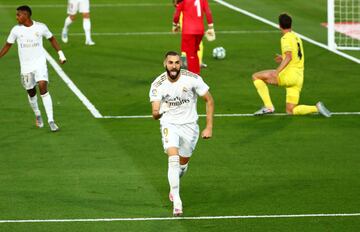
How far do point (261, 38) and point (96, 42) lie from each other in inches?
193

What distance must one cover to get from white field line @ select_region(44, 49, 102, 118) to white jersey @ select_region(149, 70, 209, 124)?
7.35m

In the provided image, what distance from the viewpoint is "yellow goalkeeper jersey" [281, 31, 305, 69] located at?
23.5 m

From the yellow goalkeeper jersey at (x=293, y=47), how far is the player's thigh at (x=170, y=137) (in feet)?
23.8

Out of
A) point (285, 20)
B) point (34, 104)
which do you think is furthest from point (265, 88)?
point (34, 104)

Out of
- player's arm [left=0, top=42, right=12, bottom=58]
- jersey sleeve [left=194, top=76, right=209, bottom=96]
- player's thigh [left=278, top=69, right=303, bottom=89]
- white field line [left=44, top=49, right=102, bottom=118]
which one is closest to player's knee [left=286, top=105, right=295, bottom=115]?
player's thigh [left=278, top=69, right=303, bottom=89]

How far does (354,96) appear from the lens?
26172 mm

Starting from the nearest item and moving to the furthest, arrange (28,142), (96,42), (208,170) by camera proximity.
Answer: (208,170)
(28,142)
(96,42)

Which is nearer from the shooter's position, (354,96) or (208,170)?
(208,170)

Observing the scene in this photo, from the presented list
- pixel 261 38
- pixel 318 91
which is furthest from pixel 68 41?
pixel 318 91

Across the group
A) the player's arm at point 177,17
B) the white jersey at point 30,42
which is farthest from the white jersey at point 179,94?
the player's arm at point 177,17

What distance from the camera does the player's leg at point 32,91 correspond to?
22266 millimetres

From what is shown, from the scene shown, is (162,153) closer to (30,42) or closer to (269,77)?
(30,42)

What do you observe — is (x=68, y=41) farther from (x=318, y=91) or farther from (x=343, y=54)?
(x=318, y=91)

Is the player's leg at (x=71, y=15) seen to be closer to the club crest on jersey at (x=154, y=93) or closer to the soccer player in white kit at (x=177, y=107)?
the soccer player in white kit at (x=177, y=107)
